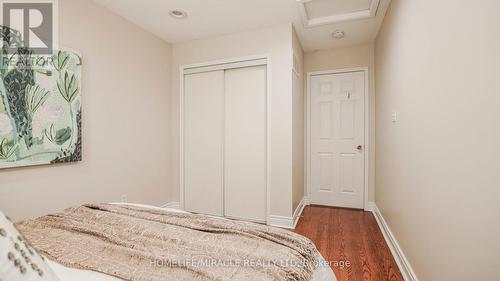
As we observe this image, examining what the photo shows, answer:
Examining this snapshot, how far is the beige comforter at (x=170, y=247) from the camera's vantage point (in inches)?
34.5

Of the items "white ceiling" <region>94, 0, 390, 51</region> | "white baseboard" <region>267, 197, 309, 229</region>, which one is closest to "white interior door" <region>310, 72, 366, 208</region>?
"white ceiling" <region>94, 0, 390, 51</region>

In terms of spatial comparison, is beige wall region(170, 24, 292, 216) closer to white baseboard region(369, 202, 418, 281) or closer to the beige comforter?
white baseboard region(369, 202, 418, 281)

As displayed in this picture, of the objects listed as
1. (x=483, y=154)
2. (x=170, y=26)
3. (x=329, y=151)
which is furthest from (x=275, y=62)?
(x=483, y=154)

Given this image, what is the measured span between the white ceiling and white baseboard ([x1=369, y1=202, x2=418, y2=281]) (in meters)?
2.31

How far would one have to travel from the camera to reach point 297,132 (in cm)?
315

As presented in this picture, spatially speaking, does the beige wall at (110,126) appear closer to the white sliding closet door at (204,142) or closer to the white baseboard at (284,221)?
the white sliding closet door at (204,142)

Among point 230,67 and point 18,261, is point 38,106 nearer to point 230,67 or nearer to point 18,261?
point 18,261

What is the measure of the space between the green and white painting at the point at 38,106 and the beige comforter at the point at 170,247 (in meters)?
0.73

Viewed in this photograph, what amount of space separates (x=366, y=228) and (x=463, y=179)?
197cm

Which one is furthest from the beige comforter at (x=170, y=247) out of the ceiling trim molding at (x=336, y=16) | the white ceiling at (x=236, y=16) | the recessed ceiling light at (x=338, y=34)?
the recessed ceiling light at (x=338, y=34)

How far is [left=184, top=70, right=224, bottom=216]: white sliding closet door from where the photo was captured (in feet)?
10.4

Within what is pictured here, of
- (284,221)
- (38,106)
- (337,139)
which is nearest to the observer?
(38,106)

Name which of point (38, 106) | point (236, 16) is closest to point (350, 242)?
point (236, 16)

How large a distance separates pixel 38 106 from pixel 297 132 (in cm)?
266
